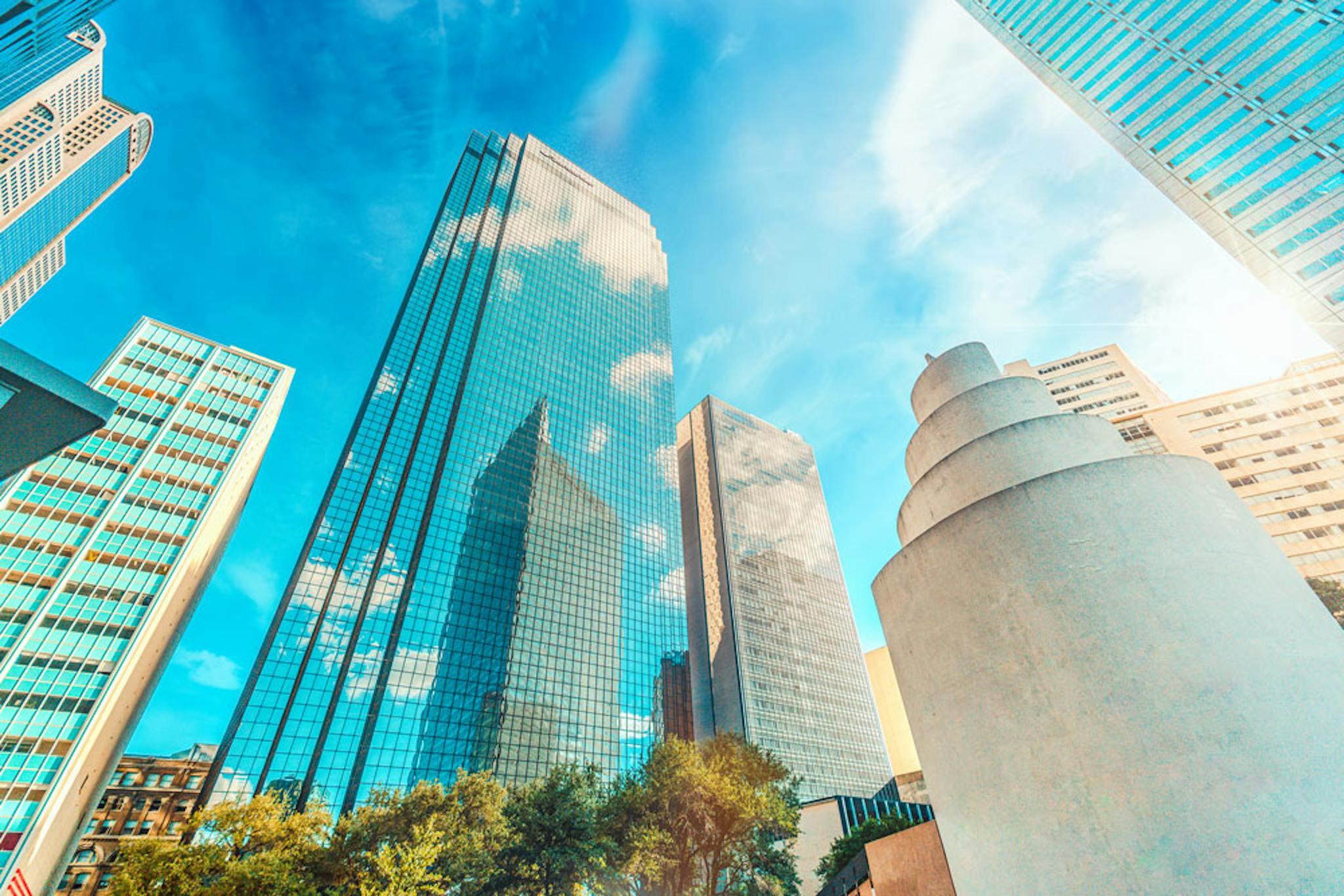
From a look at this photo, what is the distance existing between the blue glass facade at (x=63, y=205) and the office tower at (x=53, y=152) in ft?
0.48

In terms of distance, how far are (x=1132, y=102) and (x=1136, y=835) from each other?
64.4 m

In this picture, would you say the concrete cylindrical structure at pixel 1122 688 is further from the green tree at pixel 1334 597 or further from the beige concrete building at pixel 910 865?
the green tree at pixel 1334 597

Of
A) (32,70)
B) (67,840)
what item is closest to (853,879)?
(67,840)

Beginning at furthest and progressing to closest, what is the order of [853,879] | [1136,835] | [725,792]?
[725,792], [853,879], [1136,835]

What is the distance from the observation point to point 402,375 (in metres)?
85.7

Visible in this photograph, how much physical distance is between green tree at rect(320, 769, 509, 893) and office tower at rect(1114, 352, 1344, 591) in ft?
194

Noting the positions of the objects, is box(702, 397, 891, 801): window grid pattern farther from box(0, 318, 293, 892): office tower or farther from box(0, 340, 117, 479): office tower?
box(0, 340, 117, 479): office tower

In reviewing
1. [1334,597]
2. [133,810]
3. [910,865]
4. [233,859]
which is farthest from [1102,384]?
[133,810]

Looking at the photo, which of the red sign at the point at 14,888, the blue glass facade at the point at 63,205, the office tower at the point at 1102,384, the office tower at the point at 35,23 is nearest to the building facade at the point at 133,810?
the red sign at the point at 14,888

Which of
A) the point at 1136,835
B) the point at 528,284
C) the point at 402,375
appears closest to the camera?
the point at 1136,835

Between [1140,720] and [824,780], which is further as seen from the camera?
[824,780]

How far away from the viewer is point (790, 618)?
110 m

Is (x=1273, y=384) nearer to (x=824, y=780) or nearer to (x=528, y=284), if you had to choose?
(x=824, y=780)

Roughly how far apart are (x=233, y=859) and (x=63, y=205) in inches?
3857
